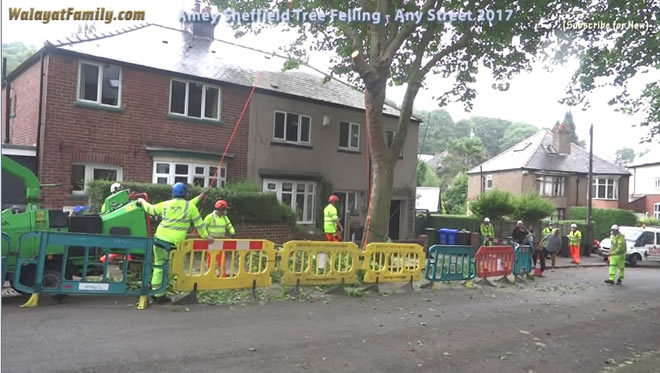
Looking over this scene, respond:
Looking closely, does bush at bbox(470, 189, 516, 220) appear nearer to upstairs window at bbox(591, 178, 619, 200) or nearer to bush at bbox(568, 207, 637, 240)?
bush at bbox(568, 207, 637, 240)

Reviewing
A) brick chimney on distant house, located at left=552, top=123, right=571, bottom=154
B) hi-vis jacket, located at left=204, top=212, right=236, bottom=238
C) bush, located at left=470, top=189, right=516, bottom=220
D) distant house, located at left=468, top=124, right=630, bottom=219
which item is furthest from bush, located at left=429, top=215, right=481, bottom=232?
brick chimney on distant house, located at left=552, top=123, right=571, bottom=154

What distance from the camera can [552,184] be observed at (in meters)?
37.9

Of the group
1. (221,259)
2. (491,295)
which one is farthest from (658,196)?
(221,259)

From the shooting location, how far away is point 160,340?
5414 millimetres

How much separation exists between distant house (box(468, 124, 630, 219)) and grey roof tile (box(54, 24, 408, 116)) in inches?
798

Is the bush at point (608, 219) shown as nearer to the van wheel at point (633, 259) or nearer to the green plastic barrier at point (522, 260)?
the van wheel at point (633, 259)

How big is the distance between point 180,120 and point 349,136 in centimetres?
746

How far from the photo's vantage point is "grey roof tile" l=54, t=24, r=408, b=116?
14.9 m

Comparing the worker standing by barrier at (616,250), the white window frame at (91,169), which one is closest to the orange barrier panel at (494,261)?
the worker standing by barrier at (616,250)

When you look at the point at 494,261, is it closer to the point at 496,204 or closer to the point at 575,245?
the point at 575,245

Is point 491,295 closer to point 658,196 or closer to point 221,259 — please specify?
point 221,259

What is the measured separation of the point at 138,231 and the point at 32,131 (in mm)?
8914

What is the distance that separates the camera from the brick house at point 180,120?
13.6 meters

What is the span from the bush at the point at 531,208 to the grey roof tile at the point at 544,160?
12825 millimetres
